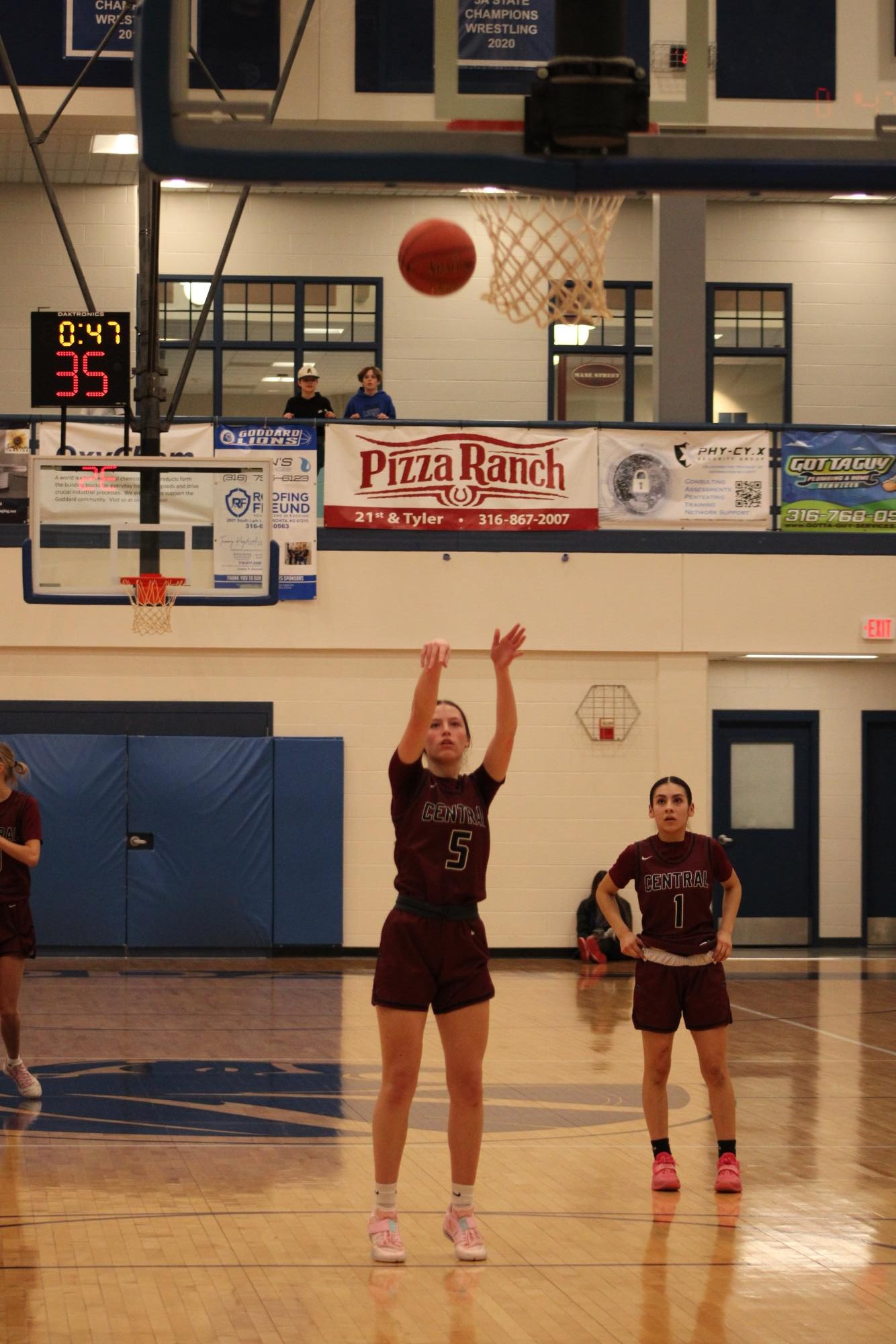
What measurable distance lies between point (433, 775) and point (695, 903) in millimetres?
1692

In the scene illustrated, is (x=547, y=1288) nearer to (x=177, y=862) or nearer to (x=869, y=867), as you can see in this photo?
(x=177, y=862)

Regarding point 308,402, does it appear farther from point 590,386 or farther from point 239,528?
point 590,386

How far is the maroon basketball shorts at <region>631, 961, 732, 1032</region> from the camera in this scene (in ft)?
23.7

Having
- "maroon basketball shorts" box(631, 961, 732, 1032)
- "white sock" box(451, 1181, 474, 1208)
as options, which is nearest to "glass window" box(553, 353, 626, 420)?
"maroon basketball shorts" box(631, 961, 732, 1032)

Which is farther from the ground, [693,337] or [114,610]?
[693,337]

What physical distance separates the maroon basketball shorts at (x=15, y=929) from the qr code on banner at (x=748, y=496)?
9842 mm

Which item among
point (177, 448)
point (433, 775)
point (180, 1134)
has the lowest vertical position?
point (180, 1134)

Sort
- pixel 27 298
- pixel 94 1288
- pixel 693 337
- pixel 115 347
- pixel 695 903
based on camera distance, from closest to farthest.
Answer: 1. pixel 94 1288
2. pixel 695 903
3. pixel 115 347
4. pixel 693 337
5. pixel 27 298

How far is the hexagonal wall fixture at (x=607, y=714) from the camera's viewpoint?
1684 cm

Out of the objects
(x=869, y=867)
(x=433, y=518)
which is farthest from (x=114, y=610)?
(x=869, y=867)

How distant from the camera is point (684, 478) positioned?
55.1 feet

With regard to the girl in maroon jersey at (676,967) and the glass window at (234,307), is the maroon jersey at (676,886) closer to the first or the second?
the girl in maroon jersey at (676,967)

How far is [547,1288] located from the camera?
588 cm

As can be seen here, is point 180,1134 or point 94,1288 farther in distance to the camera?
point 180,1134
